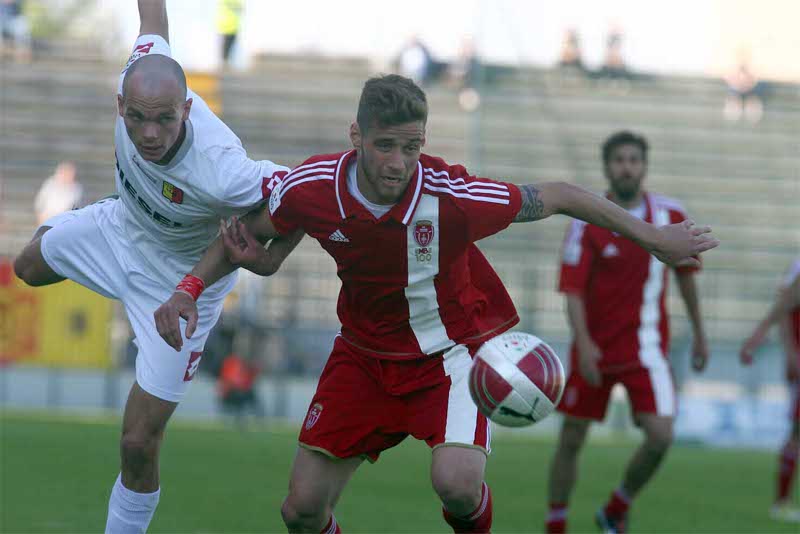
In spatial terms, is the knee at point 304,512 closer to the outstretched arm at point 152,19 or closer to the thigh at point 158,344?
the thigh at point 158,344

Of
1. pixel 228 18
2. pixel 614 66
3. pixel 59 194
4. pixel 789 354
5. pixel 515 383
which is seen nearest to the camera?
pixel 515 383

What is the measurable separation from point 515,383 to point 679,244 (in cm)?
87

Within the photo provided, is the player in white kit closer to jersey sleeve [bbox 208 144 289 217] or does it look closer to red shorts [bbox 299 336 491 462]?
jersey sleeve [bbox 208 144 289 217]

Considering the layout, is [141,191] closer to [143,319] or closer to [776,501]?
[143,319]

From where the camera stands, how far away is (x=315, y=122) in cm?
2527

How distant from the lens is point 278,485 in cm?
1082

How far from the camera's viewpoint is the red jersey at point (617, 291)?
8.89 m

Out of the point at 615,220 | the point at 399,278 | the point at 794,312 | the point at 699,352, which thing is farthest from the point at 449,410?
the point at 794,312

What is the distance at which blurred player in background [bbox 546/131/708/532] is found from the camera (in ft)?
28.3

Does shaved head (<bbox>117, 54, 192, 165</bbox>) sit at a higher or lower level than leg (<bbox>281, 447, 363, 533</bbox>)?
higher

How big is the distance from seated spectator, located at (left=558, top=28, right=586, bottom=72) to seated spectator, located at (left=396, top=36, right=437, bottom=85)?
8.94 ft

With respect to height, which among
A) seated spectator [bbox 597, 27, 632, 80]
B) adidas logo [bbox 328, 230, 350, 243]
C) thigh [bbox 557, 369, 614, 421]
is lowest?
thigh [bbox 557, 369, 614, 421]

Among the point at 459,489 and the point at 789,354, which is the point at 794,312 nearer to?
the point at 789,354

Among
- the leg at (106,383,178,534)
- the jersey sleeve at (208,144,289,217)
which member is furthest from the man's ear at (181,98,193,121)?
the leg at (106,383,178,534)
